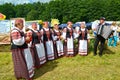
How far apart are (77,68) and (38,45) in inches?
57.5

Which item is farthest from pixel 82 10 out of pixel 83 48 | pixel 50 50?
pixel 50 50

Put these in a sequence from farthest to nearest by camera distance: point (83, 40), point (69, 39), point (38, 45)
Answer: point (83, 40) → point (69, 39) → point (38, 45)

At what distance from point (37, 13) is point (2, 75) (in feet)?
290

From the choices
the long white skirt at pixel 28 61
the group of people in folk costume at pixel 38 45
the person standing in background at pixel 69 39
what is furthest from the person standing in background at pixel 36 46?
the person standing in background at pixel 69 39

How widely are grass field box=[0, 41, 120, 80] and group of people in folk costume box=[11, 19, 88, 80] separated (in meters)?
0.32

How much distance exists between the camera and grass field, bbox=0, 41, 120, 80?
835 cm

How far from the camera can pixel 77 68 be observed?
370 inches

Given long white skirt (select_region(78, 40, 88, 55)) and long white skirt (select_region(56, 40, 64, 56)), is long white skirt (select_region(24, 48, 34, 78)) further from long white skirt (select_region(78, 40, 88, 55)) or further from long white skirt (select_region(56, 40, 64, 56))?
long white skirt (select_region(78, 40, 88, 55))

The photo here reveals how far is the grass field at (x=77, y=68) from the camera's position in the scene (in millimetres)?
8352

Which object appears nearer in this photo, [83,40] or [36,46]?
[36,46]

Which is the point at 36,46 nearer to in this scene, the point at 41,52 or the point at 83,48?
the point at 41,52

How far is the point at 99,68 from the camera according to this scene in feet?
30.7

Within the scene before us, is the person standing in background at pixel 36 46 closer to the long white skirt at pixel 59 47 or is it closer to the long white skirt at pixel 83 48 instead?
the long white skirt at pixel 59 47

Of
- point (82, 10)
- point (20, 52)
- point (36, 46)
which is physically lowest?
point (82, 10)
